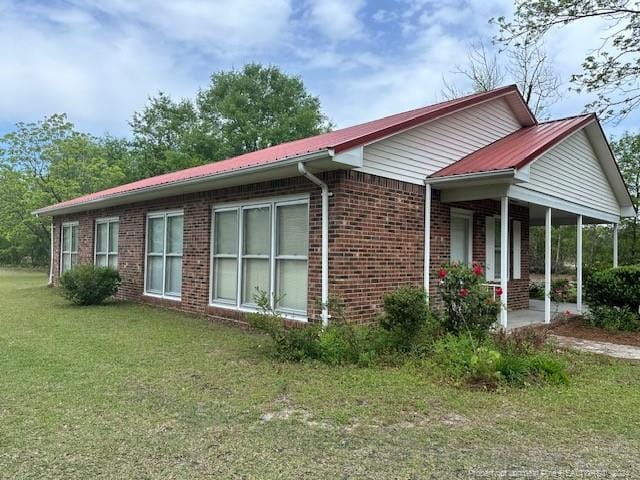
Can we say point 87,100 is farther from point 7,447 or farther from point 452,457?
point 452,457

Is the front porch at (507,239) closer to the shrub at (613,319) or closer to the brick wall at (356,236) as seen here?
the brick wall at (356,236)

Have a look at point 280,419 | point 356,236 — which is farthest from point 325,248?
point 280,419

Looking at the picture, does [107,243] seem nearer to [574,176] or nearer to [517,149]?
[517,149]

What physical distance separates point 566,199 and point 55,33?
1271 centimetres

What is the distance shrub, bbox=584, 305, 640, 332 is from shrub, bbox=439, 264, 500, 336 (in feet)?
13.2

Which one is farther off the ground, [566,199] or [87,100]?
[87,100]

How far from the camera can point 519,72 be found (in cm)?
2395

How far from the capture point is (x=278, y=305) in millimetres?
7953

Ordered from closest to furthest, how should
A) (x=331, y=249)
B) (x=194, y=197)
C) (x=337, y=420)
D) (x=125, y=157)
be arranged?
(x=337, y=420) → (x=331, y=249) → (x=194, y=197) → (x=125, y=157)

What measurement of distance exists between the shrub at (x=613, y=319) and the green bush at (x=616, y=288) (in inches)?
4.2

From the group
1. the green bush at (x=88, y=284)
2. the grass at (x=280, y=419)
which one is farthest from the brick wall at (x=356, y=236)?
the green bush at (x=88, y=284)

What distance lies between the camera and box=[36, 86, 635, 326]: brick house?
23.0 ft

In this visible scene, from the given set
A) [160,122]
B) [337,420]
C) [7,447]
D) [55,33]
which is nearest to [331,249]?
[337,420]

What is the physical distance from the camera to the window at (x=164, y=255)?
10461mm
